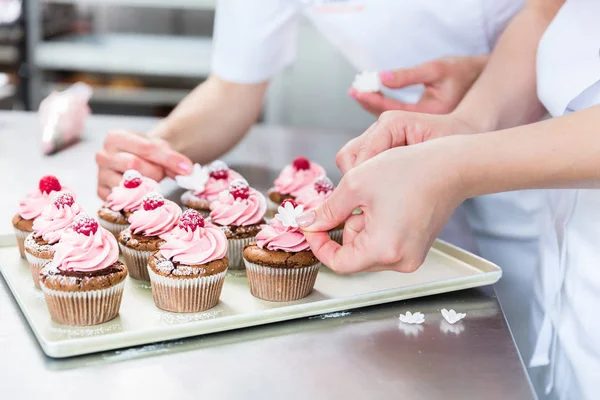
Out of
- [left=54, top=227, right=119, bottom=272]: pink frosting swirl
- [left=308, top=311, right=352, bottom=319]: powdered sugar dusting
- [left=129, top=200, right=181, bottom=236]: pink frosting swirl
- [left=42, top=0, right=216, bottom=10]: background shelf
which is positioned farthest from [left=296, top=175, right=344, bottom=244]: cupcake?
[left=42, top=0, right=216, bottom=10]: background shelf

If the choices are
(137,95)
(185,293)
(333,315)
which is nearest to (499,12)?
(333,315)

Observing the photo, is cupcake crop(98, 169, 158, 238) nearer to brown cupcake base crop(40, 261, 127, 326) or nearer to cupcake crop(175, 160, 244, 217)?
cupcake crop(175, 160, 244, 217)

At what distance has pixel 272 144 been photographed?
2.80 m

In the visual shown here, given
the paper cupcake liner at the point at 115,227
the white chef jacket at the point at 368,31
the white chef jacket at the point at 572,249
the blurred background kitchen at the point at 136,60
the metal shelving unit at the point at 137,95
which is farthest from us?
the metal shelving unit at the point at 137,95

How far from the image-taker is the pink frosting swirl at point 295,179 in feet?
6.57

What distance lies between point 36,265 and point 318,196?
2.23 feet

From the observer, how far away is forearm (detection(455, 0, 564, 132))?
1719mm

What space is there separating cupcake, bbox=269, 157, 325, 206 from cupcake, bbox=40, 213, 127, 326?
650 mm

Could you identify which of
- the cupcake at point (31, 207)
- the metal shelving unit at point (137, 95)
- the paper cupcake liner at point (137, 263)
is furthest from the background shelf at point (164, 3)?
the paper cupcake liner at point (137, 263)

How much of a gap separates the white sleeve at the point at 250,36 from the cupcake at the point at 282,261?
881mm

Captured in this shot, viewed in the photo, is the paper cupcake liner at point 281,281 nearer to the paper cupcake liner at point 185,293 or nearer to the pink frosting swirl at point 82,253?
the paper cupcake liner at point 185,293

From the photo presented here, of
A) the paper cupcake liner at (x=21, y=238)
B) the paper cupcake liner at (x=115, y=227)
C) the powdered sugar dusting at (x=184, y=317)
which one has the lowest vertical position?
the paper cupcake liner at (x=115, y=227)

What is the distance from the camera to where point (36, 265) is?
147 cm

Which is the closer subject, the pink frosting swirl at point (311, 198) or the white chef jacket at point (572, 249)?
the white chef jacket at point (572, 249)
